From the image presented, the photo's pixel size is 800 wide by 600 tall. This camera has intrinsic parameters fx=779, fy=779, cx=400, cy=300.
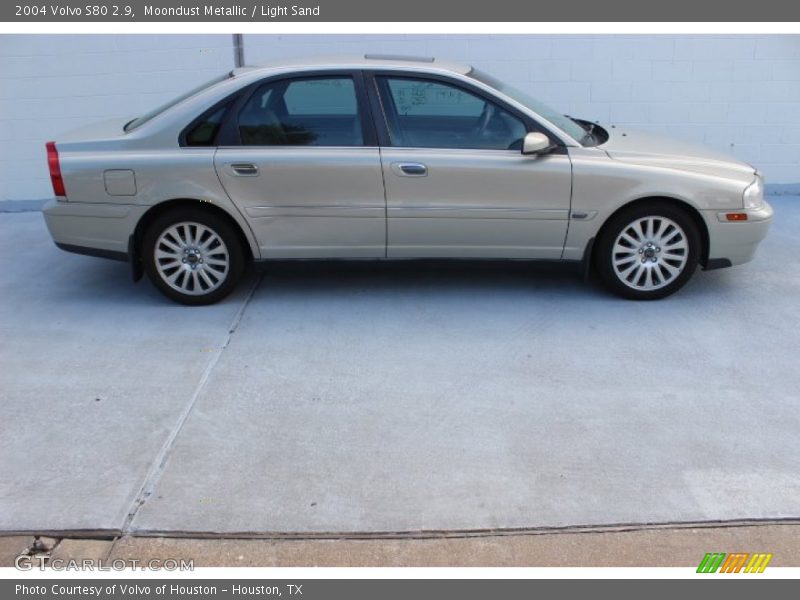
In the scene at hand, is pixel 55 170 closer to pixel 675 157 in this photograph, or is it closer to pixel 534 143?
pixel 534 143

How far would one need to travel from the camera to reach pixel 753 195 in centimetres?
532

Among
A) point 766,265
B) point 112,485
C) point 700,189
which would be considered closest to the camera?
point 112,485

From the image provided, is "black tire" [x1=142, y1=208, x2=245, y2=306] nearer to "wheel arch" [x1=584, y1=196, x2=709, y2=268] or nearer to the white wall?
"wheel arch" [x1=584, y1=196, x2=709, y2=268]

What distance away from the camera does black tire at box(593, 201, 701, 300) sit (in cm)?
532

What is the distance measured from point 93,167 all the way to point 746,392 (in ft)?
14.2

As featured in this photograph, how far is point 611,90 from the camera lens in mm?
7965

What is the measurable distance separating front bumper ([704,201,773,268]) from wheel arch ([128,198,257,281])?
10.4ft

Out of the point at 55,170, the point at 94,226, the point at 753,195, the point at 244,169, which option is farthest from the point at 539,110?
the point at 55,170

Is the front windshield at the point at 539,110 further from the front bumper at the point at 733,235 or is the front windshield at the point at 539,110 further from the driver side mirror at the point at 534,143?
the front bumper at the point at 733,235

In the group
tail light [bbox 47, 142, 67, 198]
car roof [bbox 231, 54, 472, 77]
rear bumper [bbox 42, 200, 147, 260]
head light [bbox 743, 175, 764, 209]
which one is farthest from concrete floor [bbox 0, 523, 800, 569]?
car roof [bbox 231, 54, 472, 77]

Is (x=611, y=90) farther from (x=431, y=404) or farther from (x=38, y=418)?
(x=38, y=418)

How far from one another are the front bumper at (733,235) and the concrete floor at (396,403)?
34cm

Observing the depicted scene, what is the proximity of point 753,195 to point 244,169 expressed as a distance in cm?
346

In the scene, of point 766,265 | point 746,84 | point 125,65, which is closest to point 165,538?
point 766,265
